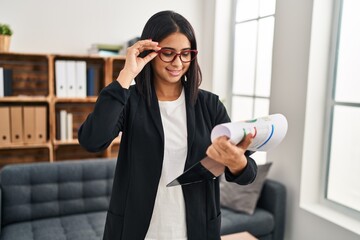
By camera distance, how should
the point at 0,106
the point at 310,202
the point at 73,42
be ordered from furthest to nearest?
the point at 73,42
the point at 0,106
the point at 310,202

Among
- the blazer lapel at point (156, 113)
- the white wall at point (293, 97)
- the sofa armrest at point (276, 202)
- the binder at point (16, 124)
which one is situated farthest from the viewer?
the binder at point (16, 124)

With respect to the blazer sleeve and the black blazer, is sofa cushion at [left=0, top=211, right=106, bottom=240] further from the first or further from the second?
the blazer sleeve

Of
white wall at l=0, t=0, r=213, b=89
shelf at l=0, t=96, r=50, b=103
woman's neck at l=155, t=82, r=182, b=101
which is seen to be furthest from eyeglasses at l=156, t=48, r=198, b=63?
white wall at l=0, t=0, r=213, b=89

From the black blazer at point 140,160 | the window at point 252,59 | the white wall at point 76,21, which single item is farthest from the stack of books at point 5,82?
the black blazer at point 140,160

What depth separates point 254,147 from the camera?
1.01 m

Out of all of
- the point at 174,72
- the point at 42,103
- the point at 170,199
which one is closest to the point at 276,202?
the point at 170,199

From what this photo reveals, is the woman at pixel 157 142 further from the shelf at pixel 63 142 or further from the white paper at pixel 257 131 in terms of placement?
the shelf at pixel 63 142

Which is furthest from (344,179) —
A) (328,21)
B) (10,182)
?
(10,182)

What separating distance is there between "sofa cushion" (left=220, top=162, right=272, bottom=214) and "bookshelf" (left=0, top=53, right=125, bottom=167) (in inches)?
52.3

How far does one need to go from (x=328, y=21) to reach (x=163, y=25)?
1875 millimetres

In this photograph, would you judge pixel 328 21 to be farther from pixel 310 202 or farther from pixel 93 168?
pixel 93 168

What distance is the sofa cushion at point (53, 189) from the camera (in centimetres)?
255

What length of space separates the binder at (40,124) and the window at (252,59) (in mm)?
1908

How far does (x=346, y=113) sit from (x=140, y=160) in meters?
1.92
